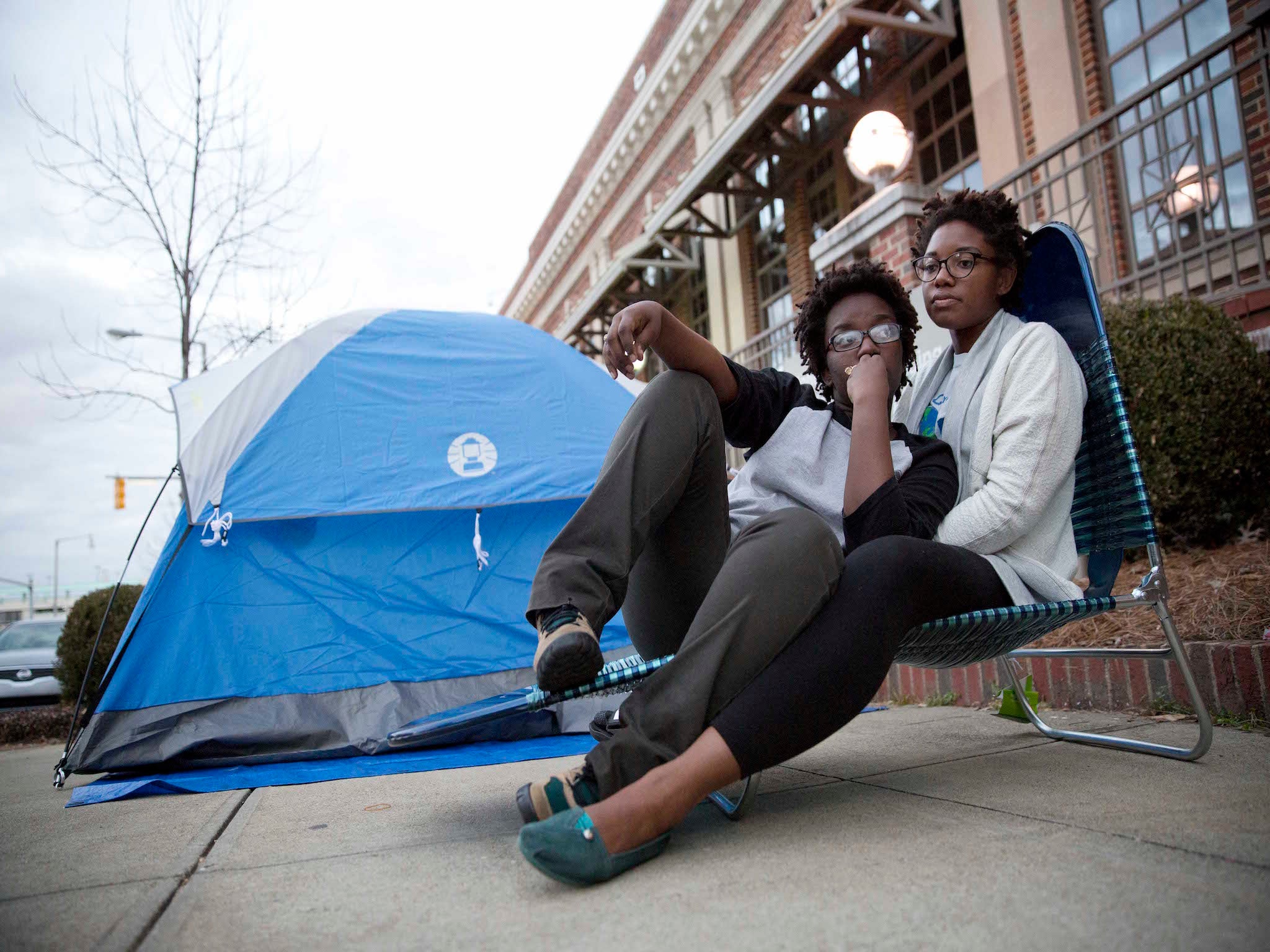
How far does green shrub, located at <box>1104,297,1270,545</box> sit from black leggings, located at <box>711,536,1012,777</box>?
194 centimetres

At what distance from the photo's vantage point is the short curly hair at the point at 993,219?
1.74 metres

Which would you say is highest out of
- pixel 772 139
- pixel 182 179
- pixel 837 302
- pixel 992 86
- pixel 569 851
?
pixel 772 139

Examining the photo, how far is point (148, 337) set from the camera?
18.6 feet

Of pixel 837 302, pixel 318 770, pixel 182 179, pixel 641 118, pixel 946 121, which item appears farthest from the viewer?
pixel 641 118

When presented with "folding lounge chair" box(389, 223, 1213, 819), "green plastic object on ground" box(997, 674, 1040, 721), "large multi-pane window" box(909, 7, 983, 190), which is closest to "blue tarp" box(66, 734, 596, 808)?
"folding lounge chair" box(389, 223, 1213, 819)

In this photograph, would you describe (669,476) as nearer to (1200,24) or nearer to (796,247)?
(1200,24)

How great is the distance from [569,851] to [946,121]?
6.88m

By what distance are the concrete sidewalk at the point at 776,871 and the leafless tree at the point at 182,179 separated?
15.5ft

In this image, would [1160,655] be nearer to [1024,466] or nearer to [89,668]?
[1024,466]

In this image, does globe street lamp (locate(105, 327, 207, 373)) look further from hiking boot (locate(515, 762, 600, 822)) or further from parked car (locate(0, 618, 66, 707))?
hiking boot (locate(515, 762, 600, 822))

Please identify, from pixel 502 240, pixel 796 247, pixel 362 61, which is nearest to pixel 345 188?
pixel 362 61

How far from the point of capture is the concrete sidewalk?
32.6 inches

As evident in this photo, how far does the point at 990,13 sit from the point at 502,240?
13447 mm

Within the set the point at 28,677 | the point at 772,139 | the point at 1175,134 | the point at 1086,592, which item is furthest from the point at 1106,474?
the point at 28,677
